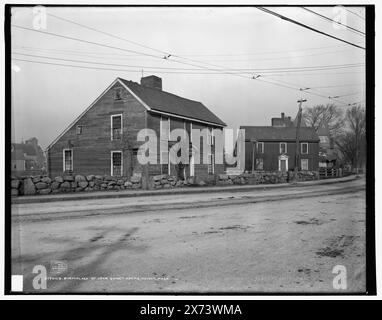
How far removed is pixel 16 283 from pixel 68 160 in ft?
19.1

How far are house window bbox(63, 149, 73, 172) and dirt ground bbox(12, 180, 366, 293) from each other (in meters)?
3.56

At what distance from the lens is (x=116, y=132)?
27.1 ft

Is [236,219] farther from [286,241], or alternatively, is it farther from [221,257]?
[221,257]

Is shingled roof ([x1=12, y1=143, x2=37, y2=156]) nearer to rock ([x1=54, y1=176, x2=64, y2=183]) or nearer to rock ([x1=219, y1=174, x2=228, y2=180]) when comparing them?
rock ([x1=54, y1=176, x2=64, y2=183])

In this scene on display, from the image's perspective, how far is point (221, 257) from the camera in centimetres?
357

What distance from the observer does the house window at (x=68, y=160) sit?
8039mm

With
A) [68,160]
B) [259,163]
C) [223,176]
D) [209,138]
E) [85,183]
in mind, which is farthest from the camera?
[259,163]

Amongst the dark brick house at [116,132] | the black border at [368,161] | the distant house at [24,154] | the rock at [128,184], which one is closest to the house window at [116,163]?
the dark brick house at [116,132]

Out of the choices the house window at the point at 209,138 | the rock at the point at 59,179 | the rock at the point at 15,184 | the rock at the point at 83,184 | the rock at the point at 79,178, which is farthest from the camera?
the house window at the point at 209,138

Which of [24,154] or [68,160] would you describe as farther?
[68,160]

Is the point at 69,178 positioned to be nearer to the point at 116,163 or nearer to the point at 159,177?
the point at 116,163

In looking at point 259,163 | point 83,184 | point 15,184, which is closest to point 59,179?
point 83,184

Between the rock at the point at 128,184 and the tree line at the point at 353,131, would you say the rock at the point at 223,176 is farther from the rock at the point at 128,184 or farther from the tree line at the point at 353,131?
the tree line at the point at 353,131
